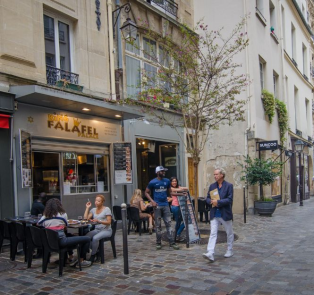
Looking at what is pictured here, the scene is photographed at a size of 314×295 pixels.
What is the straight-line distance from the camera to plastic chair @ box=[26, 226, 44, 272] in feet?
19.3

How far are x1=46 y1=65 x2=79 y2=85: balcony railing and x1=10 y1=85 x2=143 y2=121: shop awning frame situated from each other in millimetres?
442

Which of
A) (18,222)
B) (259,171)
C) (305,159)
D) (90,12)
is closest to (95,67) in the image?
(90,12)

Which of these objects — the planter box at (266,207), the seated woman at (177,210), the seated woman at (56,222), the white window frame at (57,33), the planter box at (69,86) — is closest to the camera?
the seated woman at (56,222)

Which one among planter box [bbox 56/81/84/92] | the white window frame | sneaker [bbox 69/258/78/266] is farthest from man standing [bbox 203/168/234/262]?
the white window frame

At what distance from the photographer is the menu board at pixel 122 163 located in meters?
10.8

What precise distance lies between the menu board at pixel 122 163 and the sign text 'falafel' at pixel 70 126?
2.86 feet

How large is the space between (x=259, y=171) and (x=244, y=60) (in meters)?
5.01

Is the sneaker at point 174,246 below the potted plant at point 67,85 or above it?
below

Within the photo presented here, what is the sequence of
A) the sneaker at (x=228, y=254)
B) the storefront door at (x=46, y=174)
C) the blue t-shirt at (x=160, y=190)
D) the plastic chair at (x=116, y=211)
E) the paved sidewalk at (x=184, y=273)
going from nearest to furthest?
the paved sidewalk at (x=184, y=273) < the sneaker at (x=228, y=254) < the blue t-shirt at (x=160, y=190) < the storefront door at (x=46, y=174) < the plastic chair at (x=116, y=211)

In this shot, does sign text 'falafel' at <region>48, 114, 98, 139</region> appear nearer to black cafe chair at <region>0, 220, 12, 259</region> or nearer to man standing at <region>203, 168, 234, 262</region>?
black cafe chair at <region>0, 220, 12, 259</region>

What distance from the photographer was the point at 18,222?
6816 mm

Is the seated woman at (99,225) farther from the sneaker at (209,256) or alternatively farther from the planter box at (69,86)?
the planter box at (69,86)

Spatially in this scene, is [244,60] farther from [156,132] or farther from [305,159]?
[305,159]

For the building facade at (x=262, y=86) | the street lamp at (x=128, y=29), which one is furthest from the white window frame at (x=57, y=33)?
the building facade at (x=262, y=86)
